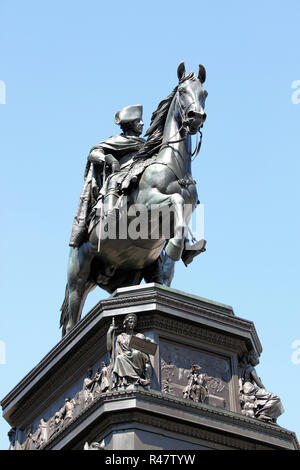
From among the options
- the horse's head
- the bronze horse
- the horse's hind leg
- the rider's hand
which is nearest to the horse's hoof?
the bronze horse

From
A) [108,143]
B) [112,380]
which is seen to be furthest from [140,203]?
[112,380]

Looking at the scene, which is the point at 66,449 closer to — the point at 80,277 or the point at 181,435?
the point at 181,435

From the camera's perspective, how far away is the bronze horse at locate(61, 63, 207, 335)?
18328 mm

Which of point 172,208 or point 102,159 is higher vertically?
point 102,159

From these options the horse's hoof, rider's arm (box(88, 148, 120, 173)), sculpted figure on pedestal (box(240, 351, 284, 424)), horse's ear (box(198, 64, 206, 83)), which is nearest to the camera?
sculpted figure on pedestal (box(240, 351, 284, 424))

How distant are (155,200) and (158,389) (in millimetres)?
4079

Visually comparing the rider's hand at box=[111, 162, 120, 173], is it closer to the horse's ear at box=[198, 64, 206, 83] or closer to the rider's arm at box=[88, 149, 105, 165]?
the rider's arm at box=[88, 149, 105, 165]

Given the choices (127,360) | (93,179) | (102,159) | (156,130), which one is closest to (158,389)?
(127,360)

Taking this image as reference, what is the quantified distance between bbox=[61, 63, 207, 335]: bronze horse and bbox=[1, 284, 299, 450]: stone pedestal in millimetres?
1600

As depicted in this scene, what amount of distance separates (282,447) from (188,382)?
1.75 metres

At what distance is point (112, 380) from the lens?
15289 millimetres

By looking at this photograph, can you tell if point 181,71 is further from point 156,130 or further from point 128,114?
point 128,114

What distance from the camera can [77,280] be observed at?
20.0 meters

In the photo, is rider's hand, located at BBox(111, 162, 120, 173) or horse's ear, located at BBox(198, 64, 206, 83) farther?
rider's hand, located at BBox(111, 162, 120, 173)
